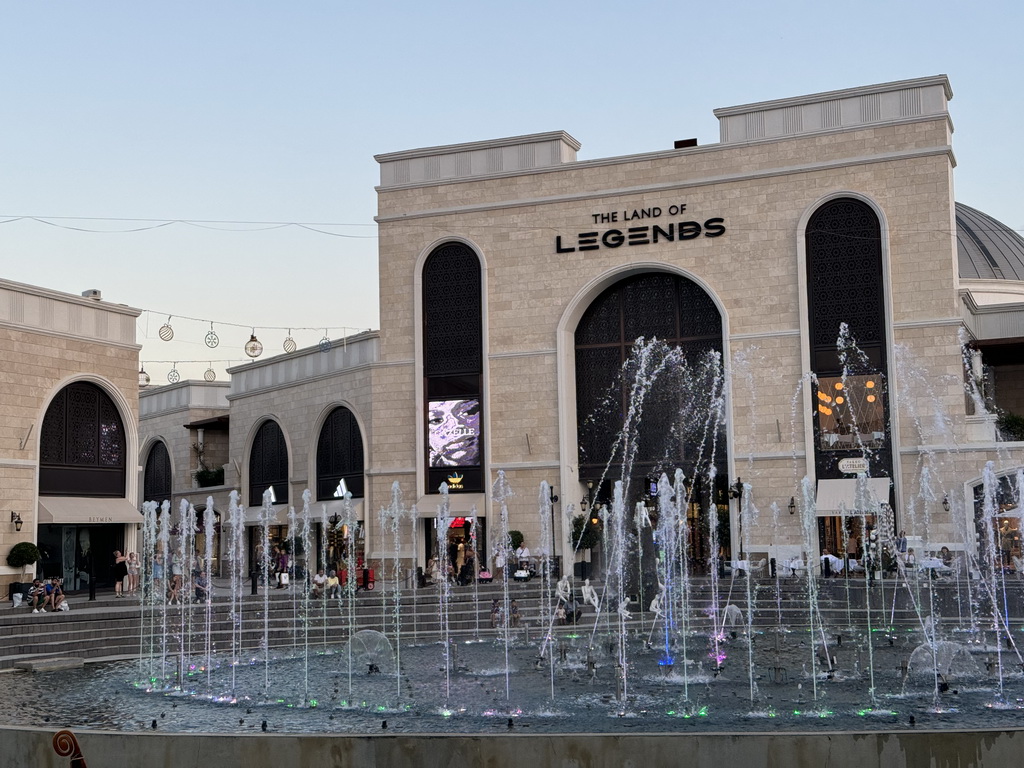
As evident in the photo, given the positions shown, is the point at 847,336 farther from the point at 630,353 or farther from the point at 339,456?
the point at 339,456

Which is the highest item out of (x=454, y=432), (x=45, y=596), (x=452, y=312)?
(x=452, y=312)

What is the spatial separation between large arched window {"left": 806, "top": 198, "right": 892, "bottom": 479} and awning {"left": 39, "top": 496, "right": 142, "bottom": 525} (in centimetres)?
1787

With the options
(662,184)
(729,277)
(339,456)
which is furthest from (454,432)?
(662,184)

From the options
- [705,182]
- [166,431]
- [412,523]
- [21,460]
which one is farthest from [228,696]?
[166,431]

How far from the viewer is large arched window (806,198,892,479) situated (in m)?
31.4

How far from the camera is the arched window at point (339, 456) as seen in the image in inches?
1527

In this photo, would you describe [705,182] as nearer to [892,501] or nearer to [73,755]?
[892,501]

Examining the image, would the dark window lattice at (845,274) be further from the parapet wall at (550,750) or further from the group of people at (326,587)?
the parapet wall at (550,750)

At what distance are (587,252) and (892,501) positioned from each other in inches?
429

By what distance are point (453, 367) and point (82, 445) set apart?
11012 millimetres

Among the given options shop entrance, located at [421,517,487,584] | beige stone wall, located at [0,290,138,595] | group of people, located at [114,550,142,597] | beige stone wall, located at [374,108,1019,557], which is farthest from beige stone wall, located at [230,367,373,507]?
group of people, located at [114,550,142,597]

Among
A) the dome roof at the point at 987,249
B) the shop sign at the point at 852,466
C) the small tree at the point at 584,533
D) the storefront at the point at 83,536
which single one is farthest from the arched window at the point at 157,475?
the dome roof at the point at 987,249

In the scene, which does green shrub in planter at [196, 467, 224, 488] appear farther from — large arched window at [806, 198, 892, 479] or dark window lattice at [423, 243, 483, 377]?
large arched window at [806, 198, 892, 479]

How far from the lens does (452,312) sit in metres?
36.1
